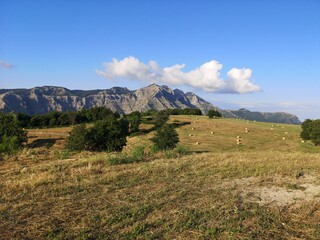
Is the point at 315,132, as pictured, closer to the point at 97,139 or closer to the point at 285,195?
the point at 97,139

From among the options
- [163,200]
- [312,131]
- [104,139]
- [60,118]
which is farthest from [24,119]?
[163,200]

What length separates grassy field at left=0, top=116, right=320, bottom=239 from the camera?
18.8ft

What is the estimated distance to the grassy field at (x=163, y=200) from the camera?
573 centimetres

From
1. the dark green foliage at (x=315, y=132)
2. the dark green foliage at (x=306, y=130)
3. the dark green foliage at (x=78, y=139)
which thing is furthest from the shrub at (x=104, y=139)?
the dark green foliage at (x=306, y=130)

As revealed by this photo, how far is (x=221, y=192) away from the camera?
27.4 feet

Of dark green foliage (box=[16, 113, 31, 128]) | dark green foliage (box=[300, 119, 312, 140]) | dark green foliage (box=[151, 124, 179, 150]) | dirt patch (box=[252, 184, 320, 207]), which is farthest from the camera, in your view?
dark green foliage (box=[16, 113, 31, 128])

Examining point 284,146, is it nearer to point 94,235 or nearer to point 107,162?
point 107,162

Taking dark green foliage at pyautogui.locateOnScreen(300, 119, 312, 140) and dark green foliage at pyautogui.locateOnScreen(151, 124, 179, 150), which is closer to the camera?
dark green foliage at pyautogui.locateOnScreen(151, 124, 179, 150)

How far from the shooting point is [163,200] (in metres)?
7.50

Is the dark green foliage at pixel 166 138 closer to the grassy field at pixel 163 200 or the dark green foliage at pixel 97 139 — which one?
the dark green foliage at pixel 97 139

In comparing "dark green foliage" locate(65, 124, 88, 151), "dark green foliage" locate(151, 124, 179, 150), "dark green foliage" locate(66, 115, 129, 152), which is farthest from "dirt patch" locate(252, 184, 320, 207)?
"dark green foliage" locate(65, 124, 88, 151)

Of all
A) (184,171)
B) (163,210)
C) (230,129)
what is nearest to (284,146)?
(230,129)

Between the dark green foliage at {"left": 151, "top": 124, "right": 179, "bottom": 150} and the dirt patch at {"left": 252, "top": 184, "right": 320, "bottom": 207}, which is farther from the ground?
the dirt patch at {"left": 252, "top": 184, "right": 320, "bottom": 207}

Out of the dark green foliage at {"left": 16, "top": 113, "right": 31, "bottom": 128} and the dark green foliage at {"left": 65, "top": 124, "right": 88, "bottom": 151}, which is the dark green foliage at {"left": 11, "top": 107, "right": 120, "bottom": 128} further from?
Answer: the dark green foliage at {"left": 65, "top": 124, "right": 88, "bottom": 151}
